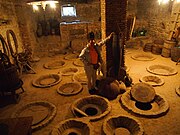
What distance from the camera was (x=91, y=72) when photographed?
18.3 ft

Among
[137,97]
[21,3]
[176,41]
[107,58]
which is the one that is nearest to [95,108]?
[137,97]

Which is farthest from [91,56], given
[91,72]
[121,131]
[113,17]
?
[121,131]

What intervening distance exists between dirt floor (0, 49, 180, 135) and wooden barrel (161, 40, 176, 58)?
382 millimetres

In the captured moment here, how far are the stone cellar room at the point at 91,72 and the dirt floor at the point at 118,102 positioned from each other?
3 centimetres

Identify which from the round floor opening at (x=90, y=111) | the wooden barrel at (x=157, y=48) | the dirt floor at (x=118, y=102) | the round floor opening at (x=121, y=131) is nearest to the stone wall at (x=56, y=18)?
the dirt floor at (x=118, y=102)

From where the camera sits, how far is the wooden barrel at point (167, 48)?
28.5 feet

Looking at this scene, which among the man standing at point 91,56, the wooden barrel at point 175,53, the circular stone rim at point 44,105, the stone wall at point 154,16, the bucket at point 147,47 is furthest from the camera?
the bucket at point 147,47

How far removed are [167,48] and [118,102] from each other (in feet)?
18.3

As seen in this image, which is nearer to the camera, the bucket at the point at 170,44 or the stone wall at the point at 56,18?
the bucket at the point at 170,44

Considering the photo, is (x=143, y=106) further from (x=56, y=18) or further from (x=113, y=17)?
(x=56, y=18)

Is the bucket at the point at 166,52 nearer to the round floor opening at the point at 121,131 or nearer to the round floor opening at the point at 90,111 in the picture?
the round floor opening at the point at 90,111

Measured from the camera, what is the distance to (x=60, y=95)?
5887 millimetres

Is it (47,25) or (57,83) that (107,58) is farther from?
(47,25)

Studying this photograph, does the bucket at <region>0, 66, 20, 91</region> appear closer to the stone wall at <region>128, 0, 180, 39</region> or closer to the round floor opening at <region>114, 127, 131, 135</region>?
the round floor opening at <region>114, 127, 131, 135</region>
